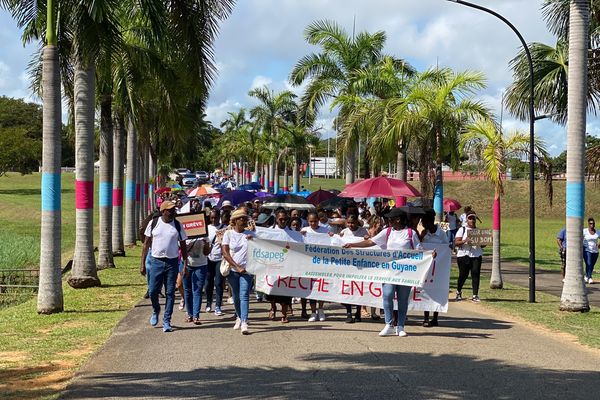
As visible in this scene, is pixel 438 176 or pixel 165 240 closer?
pixel 165 240

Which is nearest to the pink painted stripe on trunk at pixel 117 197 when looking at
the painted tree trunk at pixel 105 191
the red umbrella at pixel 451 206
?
the painted tree trunk at pixel 105 191

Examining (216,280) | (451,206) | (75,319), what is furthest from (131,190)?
(216,280)

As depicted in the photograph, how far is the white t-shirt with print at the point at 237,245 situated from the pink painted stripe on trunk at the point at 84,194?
564 cm

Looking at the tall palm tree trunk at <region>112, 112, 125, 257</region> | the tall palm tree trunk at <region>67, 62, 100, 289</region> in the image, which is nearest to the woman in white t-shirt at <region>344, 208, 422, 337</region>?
the tall palm tree trunk at <region>67, 62, 100, 289</region>

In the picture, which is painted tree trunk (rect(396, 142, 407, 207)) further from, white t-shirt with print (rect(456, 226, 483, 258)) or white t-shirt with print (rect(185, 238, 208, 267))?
white t-shirt with print (rect(185, 238, 208, 267))

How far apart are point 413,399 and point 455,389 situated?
0.64m

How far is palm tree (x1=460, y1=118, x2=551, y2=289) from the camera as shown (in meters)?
17.6

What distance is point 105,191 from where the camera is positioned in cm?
2119

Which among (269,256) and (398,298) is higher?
(269,256)

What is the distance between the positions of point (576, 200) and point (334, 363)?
24.9 feet

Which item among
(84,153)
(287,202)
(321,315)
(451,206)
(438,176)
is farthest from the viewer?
(451,206)

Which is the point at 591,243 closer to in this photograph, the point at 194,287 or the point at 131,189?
the point at 194,287

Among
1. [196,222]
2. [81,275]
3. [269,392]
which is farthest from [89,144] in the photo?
[269,392]

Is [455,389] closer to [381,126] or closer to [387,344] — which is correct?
[387,344]
